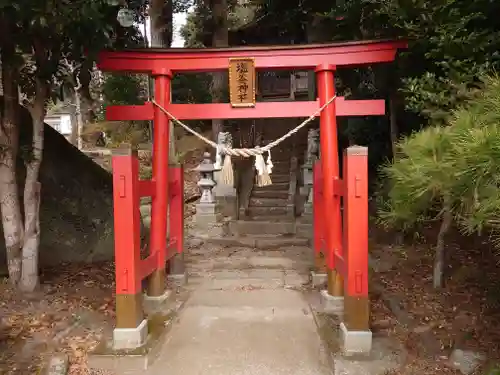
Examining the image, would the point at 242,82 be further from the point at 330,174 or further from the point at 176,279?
the point at 176,279

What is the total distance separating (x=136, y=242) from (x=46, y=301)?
65.9 inches

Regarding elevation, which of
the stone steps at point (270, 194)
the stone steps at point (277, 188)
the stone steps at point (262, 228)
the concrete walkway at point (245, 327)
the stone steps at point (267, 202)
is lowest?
the concrete walkway at point (245, 327)

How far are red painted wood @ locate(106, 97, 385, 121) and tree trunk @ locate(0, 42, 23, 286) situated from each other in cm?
109

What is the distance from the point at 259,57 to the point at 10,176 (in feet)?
11.0

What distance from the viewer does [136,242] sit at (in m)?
4.09

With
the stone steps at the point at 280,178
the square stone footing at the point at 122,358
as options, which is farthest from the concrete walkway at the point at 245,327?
the stone steps at the point at 280,178

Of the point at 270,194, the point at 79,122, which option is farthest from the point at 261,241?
the point at 79,122

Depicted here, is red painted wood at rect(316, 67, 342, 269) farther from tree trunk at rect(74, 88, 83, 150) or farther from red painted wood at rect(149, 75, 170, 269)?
tree trunk at rect(74, 88, 83, 150)

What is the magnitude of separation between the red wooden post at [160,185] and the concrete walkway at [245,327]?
1.80ft

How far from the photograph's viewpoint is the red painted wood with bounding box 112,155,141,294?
3.95m

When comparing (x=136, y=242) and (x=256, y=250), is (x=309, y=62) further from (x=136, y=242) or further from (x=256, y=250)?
(x=256, y=250)

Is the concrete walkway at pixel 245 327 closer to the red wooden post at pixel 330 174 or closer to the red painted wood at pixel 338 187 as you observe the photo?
the red wooden post at pixel 330 174

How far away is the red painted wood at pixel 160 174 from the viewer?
5246 mm

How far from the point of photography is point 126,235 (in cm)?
399
